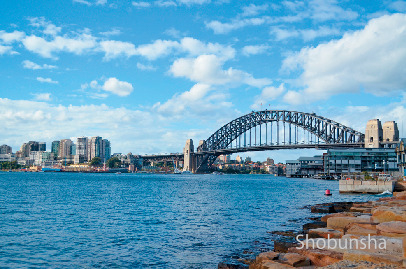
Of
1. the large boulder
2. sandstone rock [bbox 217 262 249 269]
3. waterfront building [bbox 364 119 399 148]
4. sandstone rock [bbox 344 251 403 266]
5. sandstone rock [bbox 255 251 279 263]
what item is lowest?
sandstone rock [bbox 217 262 249 269]

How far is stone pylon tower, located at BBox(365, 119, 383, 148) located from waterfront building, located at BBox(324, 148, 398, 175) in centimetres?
1245

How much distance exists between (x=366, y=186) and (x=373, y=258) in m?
46.4

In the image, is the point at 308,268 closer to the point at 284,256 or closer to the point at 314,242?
the point at 284,256

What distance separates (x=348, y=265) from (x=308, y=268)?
189 cm

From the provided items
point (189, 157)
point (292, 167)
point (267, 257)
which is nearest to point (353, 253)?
point (267, 257)

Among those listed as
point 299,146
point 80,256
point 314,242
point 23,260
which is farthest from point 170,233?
point 299,146

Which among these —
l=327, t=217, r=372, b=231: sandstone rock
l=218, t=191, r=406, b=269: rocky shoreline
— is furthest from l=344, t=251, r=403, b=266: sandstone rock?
l=327, t=217, r=372, b=231: sandstone rock

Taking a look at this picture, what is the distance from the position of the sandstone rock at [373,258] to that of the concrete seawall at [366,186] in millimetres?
45119

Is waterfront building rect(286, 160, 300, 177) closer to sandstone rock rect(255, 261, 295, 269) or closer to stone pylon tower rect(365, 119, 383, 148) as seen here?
stone pylon tower rect(365, 119, 383, 148)

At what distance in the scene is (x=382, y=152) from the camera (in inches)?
4222

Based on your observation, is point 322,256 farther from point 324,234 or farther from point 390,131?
point 390,131

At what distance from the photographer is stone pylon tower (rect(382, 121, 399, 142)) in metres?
119

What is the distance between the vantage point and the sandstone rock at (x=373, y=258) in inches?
337

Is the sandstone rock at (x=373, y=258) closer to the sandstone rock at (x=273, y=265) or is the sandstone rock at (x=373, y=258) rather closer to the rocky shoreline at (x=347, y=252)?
the rocky shoreline at (x=347, y=252)
